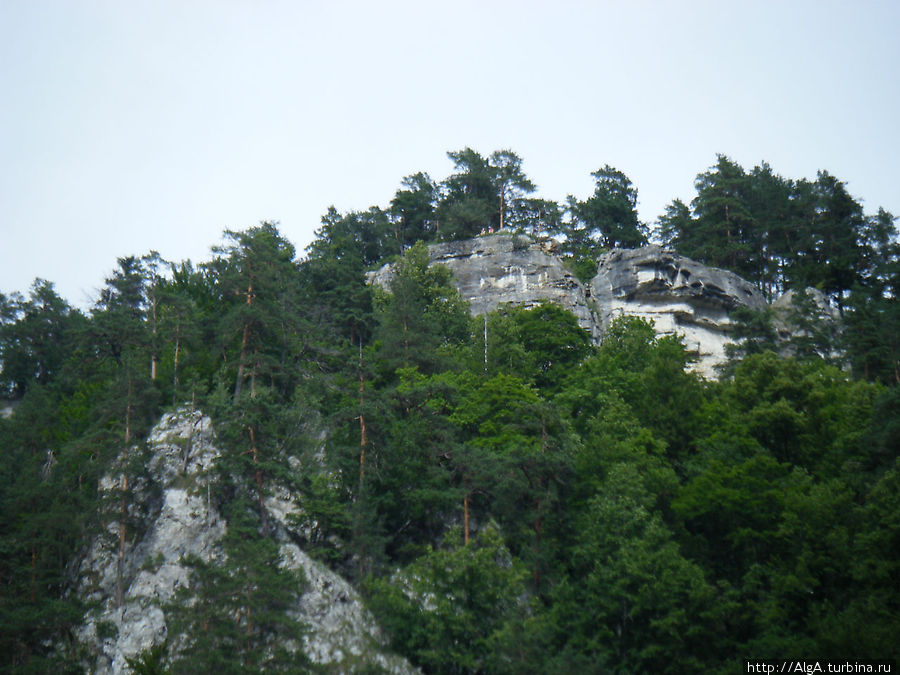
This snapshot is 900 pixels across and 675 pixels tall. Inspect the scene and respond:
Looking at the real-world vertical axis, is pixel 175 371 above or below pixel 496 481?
above

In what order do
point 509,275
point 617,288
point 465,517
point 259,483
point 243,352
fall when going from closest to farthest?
point 259,483, point 465,517, point 243,352, point 617,288, point 509,275

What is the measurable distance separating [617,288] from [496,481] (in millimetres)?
29076

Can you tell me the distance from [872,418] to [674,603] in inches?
386

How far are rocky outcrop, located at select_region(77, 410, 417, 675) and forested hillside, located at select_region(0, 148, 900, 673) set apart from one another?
564mm

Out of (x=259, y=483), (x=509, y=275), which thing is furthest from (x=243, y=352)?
(x=509, y=275)

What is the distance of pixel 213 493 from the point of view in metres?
29.2

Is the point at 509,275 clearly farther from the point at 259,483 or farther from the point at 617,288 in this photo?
the point at 259,483

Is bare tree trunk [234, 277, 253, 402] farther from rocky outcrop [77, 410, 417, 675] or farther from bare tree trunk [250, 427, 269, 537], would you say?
bare tree trunk [250, 427, 269, 537]

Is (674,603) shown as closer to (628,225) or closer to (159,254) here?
(159,254)

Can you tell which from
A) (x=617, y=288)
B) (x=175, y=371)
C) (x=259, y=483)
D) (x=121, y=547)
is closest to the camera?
(x=259, y=483)

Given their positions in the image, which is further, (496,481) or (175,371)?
(175,371)

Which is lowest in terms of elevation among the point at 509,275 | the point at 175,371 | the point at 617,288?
the point at 175,371

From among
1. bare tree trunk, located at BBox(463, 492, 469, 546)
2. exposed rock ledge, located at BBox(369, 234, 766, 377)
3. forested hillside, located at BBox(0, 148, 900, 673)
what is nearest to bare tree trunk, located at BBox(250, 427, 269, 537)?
forested hillside, located at BBox(0, 148, 900, 673)

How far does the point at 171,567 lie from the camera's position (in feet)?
90.8
